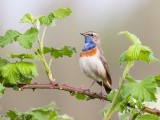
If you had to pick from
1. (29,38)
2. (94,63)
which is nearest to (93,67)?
(94,63)

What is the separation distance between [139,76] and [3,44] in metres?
13.4

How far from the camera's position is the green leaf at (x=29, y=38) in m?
3.08

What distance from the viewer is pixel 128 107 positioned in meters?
3.01

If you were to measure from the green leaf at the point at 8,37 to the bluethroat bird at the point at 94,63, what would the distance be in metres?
1.30

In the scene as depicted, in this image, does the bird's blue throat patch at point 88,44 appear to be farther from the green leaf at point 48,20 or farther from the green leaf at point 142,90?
the green leaf at point 142,90

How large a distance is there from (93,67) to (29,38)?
6.64 ft

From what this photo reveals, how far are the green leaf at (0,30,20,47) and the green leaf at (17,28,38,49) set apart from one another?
0.14 ft

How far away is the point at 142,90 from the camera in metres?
2.84

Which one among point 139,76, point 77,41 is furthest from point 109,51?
point 139,76

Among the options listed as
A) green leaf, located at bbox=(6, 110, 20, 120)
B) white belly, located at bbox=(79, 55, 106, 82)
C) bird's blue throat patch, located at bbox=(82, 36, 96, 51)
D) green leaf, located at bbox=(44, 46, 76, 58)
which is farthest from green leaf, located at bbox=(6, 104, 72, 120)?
bird's blue throat patch, located at bbox=(82, 36, 96, 51)

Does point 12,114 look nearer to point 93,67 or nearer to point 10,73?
point 10,73

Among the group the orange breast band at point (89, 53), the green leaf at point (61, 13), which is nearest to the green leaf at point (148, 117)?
the green leaf at point (61, 13)

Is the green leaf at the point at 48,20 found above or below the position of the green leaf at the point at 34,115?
above

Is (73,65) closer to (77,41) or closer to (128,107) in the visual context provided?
(77,41)
